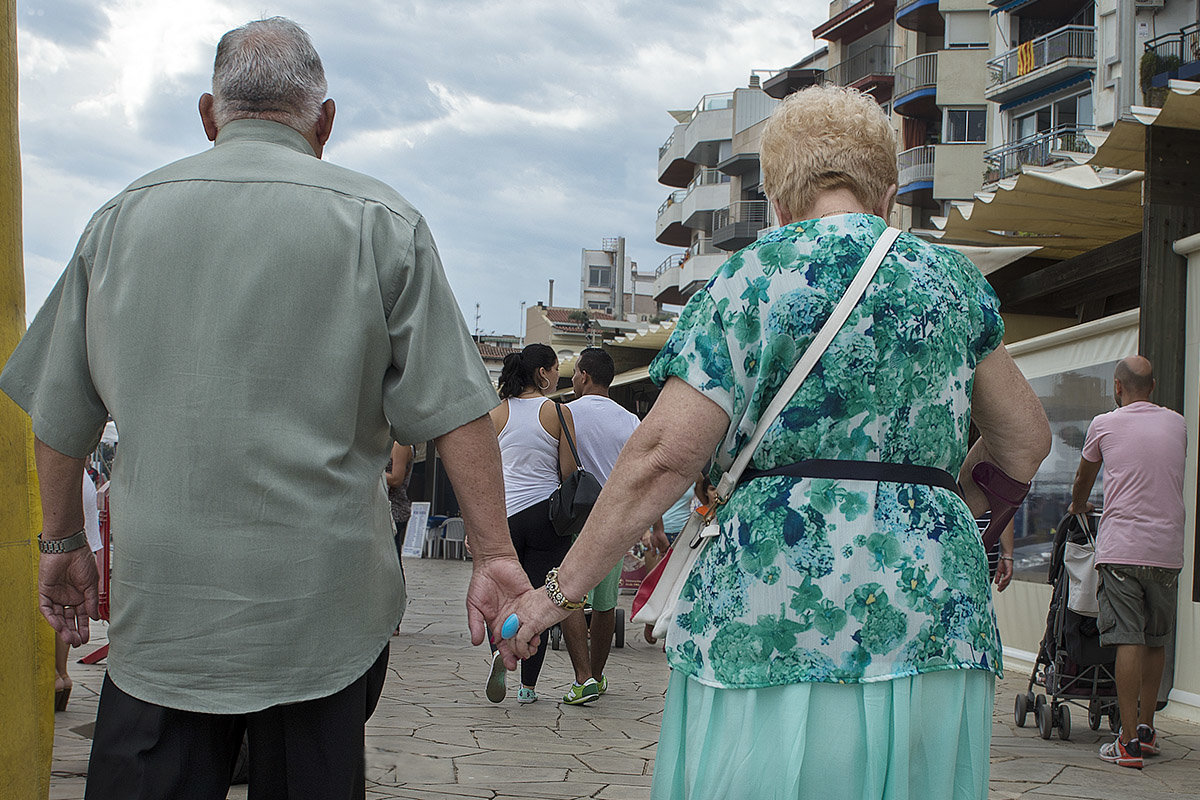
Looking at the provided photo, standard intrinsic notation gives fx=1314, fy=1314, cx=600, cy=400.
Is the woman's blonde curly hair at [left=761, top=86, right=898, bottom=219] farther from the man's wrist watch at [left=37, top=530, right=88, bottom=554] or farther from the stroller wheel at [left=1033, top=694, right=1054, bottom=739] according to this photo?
the stroller wheel at [left=1033, top=694, right=1054, bottom=739]

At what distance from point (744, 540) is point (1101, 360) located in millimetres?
6905

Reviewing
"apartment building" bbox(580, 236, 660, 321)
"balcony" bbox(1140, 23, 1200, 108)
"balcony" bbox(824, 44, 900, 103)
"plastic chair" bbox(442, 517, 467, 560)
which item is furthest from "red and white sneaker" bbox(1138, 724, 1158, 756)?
"apartment building" bbox(580, 236, 660, 321)

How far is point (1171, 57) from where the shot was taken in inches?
1239

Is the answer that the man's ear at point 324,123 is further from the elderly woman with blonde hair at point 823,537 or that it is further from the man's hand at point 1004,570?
the man's hand at point 1004,570

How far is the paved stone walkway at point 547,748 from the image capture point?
5004mm

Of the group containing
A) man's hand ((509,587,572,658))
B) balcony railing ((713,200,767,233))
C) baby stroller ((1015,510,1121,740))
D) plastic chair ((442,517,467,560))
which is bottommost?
plastic chair ((442,517,467,560))

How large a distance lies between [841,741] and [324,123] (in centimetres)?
152

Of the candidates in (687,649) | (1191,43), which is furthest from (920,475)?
(1191,43)

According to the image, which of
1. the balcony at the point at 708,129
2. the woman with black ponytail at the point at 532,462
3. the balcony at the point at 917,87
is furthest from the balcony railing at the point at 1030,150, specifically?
the woman with black ponytail at the point at 532,462

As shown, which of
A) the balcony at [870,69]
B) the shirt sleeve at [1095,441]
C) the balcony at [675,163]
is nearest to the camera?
the shirt sleeve at [1095,441]

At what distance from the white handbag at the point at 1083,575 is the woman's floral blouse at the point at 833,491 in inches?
173

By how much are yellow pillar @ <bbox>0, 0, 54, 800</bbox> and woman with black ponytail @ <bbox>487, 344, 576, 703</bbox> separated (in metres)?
3.56

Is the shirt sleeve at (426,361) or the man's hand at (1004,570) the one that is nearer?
the shirt sleeve at (426,361)

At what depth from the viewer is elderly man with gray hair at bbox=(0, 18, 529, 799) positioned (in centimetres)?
217
